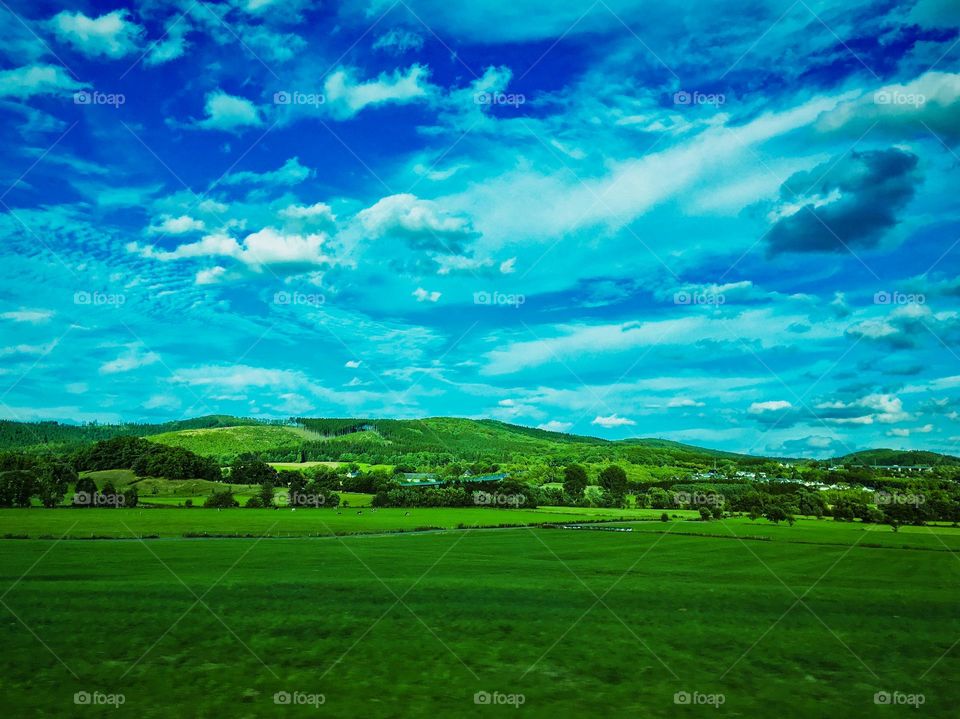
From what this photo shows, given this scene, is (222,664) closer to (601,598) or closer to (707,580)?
(601,598)

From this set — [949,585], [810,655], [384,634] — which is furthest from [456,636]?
[949,585]

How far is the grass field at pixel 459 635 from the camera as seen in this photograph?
74.9 ft

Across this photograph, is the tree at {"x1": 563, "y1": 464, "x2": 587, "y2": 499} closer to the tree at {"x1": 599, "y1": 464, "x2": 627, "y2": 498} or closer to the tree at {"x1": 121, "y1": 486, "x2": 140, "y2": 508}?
the tree at {"x1": 599, "y1": 464, "x2": 627, "y2": 498}

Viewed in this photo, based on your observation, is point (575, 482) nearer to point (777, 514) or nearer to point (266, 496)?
point (777, 514)

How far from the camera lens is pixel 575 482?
164m

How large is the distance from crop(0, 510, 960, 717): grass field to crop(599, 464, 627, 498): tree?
9536 cm

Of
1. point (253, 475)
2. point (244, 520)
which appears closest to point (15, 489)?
point (244, 520)

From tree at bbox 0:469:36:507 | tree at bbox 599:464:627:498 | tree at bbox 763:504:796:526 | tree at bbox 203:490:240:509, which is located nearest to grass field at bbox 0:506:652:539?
tree at bbox 0:469:36:507

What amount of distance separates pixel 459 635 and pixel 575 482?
445 feet

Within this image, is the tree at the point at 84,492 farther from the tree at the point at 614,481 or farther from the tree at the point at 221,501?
the tree at the point at 614,481

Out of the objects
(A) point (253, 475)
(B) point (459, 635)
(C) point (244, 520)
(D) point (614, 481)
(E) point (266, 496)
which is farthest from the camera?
(A) point (253, 475)

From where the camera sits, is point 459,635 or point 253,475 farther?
point 253,475

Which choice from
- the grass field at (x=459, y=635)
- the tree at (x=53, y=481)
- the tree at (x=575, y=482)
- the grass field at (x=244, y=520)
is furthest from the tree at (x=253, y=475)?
the grass field at (x=459, y=635)

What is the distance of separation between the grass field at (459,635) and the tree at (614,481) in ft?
313
